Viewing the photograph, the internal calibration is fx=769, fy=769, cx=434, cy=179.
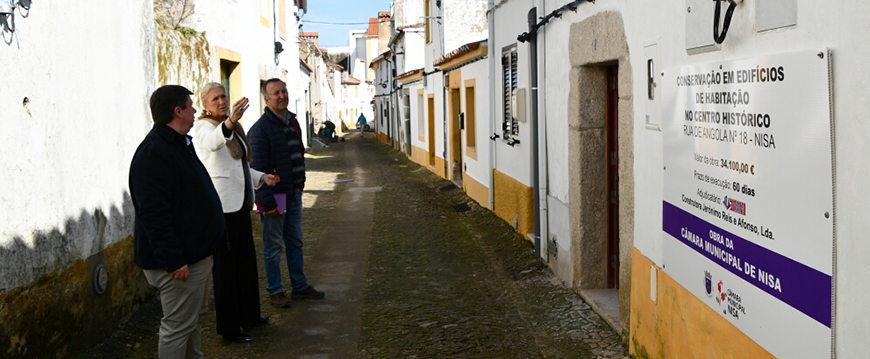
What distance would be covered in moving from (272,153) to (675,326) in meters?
3.38

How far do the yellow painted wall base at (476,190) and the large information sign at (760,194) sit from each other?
7.92 m

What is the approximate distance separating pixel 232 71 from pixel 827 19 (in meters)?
10.4

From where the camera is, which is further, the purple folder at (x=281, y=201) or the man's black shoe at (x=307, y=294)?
the man's black shoe at (x=307, y=294)

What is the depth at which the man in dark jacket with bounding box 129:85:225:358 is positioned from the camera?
12.7ft

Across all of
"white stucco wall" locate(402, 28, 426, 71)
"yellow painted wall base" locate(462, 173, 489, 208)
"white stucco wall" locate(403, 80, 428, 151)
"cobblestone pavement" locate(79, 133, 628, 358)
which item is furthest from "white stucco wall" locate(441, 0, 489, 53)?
"white stucco wall" locate(402, 28, 426, 71)

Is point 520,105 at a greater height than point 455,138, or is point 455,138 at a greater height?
point 520,105

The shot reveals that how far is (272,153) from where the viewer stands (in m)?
6.06

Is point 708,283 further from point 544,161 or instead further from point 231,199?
point 544,161

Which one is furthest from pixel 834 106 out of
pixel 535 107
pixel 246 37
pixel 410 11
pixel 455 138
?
pixel 410 11

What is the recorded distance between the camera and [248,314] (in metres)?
5.57

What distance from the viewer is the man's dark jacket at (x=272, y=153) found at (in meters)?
5.99

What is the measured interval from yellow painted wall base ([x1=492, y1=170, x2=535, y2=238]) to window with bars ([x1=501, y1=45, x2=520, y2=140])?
60 cm

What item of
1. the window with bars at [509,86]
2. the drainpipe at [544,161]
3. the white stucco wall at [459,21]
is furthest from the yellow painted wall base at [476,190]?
the white stucco wall at [459,21]

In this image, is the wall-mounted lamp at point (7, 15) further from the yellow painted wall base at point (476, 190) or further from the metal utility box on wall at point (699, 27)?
the yellow painted wall base at point (476, 190)
